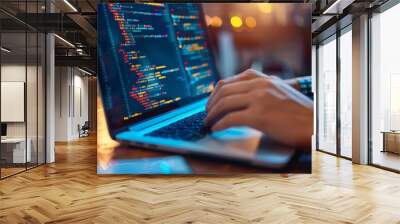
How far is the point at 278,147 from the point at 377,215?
222cm

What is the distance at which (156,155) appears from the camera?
242 inches

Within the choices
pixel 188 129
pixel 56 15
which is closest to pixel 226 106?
pixel 188 129

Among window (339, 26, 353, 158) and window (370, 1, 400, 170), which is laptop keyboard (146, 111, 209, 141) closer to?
window (370, 1, 400, 170)

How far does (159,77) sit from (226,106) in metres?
1.22

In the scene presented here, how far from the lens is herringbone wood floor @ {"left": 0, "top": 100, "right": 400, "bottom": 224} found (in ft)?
12.6

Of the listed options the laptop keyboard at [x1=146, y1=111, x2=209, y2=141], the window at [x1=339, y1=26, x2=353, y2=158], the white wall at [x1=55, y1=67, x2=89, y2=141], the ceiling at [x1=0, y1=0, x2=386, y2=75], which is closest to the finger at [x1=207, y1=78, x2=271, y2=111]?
the laptop keyboard at [x1=146, y1=111, x2=209, y2=141]

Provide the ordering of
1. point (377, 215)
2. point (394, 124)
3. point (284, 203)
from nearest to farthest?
point (377, 215) → point (284, 203) → point (394, 124)

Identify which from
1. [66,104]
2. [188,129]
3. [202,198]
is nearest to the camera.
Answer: [202,198]

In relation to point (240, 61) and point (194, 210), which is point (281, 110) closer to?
point (240, 61)

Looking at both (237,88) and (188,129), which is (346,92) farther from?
(188,129)

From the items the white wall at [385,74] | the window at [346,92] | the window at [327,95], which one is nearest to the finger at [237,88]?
the white wall at [385,74]

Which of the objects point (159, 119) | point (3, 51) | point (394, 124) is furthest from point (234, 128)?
point (3, 51)

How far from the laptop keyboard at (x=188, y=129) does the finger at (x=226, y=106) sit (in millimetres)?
117

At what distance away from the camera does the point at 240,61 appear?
241 inches
